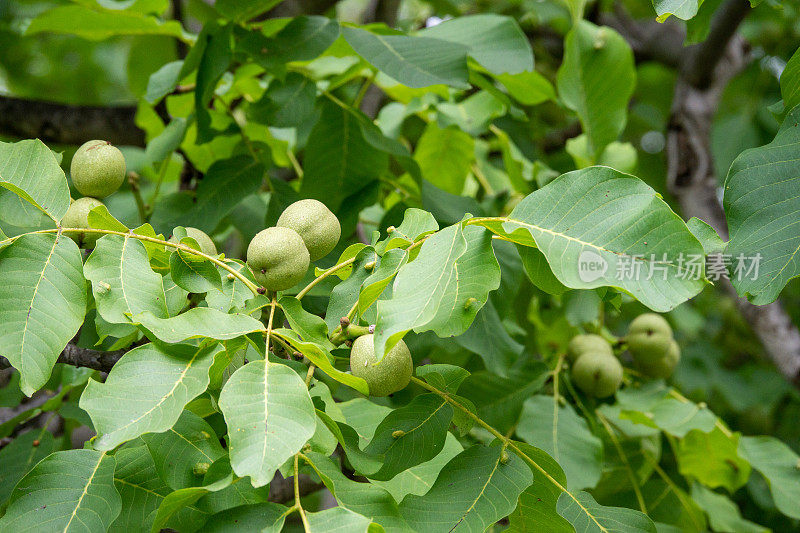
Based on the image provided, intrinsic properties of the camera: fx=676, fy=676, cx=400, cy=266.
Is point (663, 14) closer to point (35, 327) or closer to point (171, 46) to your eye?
point (35, 327)

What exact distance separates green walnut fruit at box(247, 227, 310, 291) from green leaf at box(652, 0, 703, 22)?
533 millimetres

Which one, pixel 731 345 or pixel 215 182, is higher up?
pixel 215 182

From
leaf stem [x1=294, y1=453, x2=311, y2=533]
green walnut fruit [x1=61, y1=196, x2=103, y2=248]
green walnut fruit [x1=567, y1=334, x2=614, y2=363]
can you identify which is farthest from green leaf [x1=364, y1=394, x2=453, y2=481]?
green walnut fruit [x1=567, y1=334, x2=614, y2=363]

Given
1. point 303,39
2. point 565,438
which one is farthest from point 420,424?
point 303,39

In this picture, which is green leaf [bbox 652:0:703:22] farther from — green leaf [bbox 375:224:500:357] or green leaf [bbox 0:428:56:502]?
green leaf [bbox 0:428:56:502]

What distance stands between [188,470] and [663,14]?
0.79m

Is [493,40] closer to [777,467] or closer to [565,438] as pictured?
[565,438]

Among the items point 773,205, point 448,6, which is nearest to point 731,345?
point 448,6

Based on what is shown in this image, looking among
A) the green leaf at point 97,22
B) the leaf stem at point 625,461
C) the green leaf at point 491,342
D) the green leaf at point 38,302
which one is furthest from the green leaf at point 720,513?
the green leaf at point 97,22

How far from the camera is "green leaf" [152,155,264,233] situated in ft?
4.21

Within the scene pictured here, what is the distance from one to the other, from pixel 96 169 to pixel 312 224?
38 cm

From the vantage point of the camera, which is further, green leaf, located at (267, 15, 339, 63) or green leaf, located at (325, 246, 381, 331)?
green leaf, located at (267, 15, 339, 63)

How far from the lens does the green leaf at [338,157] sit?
1.39 metres

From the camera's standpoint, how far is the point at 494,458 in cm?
87
